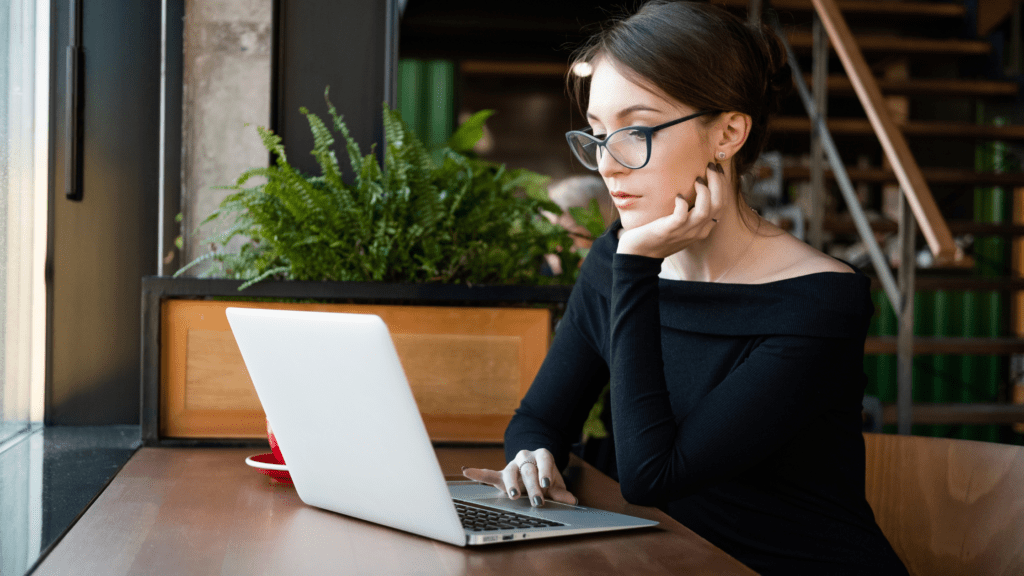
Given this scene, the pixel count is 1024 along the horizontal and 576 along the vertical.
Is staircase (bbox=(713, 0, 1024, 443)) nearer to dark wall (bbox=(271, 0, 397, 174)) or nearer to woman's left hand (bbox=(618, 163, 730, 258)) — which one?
woman's left hand (bbox=(618, 163, 730, 258))

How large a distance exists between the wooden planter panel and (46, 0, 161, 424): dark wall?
0.43 metres

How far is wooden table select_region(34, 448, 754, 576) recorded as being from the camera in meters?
→ 0.75

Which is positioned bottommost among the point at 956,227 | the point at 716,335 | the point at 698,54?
the point at 716,335

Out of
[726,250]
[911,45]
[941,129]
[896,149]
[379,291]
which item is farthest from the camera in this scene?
[911,45]

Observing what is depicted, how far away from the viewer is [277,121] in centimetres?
181

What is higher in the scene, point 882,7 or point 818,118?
point 882,7

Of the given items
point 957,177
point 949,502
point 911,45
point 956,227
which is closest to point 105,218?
point 949,502

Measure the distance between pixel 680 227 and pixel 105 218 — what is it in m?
1.28

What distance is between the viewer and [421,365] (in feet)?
4.90

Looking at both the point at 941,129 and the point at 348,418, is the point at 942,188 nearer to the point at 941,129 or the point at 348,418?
the point at 941,129

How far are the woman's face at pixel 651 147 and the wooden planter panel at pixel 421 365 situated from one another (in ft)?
1.29

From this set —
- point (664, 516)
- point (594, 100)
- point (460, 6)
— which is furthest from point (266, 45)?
point (460, 6)

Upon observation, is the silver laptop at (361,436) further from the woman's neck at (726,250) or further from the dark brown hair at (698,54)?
the dark brown hair at (698,54)

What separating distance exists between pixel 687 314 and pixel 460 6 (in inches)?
157
